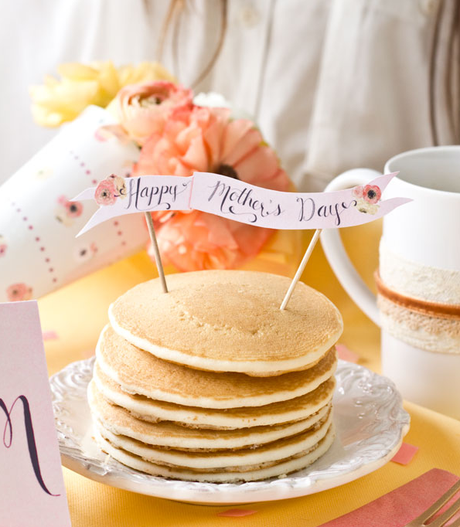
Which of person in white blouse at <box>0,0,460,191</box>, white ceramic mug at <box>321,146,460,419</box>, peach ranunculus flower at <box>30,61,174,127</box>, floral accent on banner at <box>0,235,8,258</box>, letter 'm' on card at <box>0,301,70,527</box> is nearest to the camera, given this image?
letter 'm' on card at <box>0,301,70,527</box>

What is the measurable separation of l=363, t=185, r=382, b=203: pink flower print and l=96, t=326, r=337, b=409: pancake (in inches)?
7.0

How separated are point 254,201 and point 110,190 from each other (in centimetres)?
14

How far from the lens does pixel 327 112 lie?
4.56 ft

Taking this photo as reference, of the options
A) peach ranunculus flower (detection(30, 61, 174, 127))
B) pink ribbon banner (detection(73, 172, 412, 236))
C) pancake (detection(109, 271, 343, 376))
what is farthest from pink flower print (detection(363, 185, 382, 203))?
peach ranunculus flower (detection(30, 61, 174, 127))

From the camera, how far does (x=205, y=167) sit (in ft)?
3.28

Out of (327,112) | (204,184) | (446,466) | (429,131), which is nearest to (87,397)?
(204,184)

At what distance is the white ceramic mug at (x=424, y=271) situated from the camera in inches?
30.4

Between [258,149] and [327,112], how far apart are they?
1.29ft

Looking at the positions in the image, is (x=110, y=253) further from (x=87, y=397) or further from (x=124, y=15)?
(x=124, y=15)

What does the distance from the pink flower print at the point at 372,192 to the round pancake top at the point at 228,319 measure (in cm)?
13

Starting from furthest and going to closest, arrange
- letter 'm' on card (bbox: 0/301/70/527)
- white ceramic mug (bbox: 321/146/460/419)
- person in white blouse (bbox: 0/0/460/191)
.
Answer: person in white blouse (bbox: 0/0/460/191), white ceramic mug (bbox: 321/146/460/419), letter 'm' on card (bbox: 0/301/70/527)

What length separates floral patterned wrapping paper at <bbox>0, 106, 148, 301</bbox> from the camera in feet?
3.08

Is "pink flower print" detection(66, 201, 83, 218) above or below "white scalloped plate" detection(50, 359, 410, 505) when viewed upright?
above

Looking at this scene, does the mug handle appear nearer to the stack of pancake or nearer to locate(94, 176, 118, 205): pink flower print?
the stack of pancake
